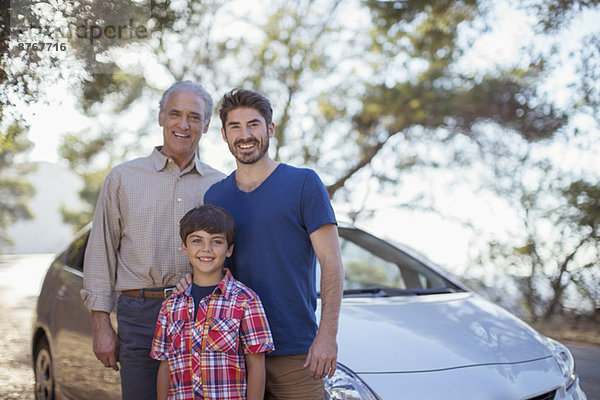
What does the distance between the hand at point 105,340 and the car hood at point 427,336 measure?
3.21 ft

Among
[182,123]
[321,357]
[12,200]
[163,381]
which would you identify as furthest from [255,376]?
[12,200]

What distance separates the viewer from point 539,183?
7195mm

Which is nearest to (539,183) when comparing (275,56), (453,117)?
(453,117)

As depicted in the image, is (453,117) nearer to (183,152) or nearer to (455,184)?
(455,184)

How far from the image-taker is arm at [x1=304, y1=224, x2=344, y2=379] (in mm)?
2010

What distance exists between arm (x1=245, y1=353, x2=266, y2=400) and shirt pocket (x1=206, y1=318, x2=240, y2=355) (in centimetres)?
7

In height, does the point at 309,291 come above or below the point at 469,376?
above

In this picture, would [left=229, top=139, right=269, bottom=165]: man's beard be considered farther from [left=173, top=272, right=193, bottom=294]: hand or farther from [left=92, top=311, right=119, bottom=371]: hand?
[left=92, top=311, right=119, bottom=371]: hand

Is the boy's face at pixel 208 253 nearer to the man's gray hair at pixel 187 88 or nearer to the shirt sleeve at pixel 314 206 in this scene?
the shirt sleeve at pixel 314 206

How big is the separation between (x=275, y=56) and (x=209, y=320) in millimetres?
8651

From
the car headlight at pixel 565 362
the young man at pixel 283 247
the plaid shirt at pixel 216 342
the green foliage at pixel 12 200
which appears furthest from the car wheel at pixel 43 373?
the green foliage at pixel 12 200

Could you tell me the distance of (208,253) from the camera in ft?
7.14

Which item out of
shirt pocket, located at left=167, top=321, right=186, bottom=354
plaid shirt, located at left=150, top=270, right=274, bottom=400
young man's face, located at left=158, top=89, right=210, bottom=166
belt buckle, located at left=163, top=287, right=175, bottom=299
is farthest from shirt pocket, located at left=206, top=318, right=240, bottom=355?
young man's face, located at left=158, top=89, right=210, bottom=166

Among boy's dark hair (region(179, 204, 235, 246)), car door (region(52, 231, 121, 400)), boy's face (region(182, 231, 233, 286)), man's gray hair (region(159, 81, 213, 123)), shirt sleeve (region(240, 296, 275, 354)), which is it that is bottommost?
car door (region(52, 231, 121, 400))
